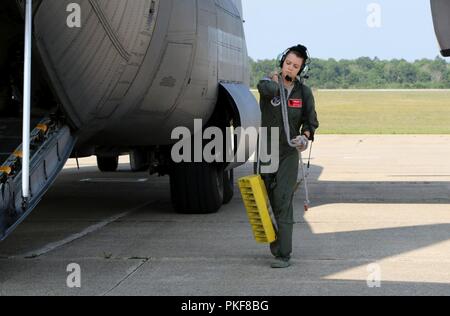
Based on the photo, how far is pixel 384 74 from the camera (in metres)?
114

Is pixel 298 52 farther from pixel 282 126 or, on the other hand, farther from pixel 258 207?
pixel 258 207

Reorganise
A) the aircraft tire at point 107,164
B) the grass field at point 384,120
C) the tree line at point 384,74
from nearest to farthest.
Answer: the aircraft tire at point 107,164, the grass field at point 384,120, the tree line at point 384,74

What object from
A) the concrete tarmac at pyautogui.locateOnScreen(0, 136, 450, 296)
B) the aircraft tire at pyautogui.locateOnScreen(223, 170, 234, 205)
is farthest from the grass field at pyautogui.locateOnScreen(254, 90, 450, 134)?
the aircraft tire at pyautogui.locateOnScreen(223, 170, 234, 205)

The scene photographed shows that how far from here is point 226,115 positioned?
1141cm

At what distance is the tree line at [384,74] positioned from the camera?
10650cm

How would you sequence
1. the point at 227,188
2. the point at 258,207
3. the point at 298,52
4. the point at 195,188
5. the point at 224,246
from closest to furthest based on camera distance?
the point at 258,207
the point at 298,52
the point at 224,246
the point at 195,188
the point at 227,188

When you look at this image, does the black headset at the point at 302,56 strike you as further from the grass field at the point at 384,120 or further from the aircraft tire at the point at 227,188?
the grass field at the point at 384,120

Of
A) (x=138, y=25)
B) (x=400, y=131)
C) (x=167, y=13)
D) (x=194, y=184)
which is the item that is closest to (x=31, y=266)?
(x=138, y=25)

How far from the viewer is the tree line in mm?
106500

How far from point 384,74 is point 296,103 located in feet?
357

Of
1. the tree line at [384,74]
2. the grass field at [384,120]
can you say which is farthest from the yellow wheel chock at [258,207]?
the tree line at [384,74]

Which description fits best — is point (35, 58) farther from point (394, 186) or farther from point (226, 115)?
point (394, 186)

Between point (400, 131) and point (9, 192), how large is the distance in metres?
30.8

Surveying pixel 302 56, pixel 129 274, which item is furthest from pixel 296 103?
pixel 129 274
